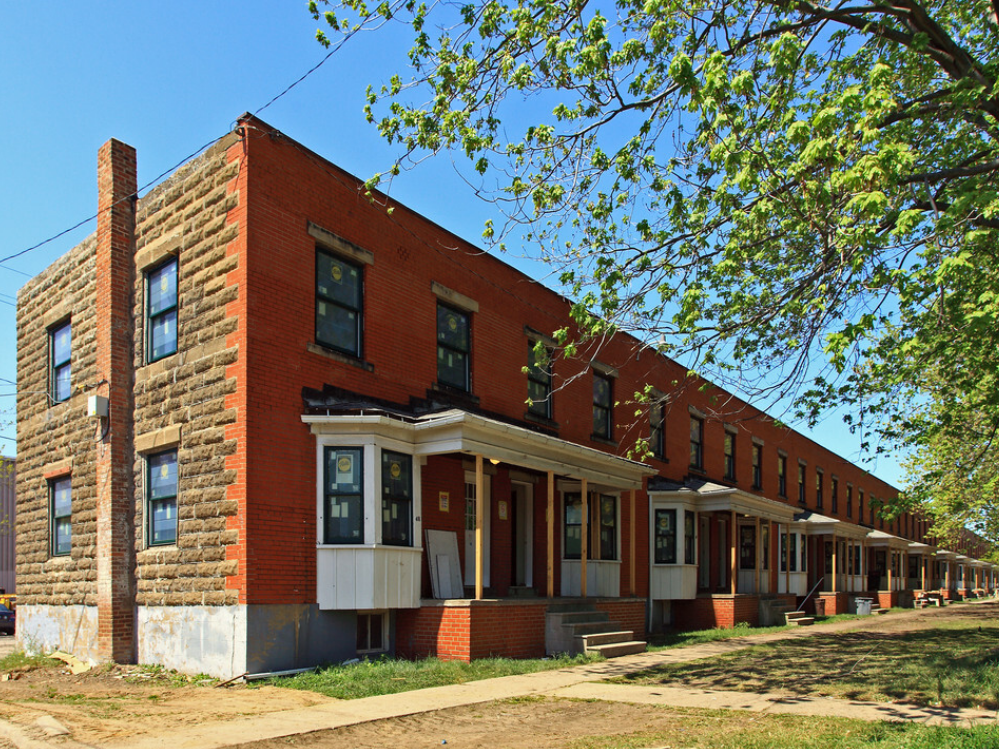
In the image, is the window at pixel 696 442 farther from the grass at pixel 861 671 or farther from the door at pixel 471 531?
the door at pixel 471 531

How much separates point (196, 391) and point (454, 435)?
399 centimetres

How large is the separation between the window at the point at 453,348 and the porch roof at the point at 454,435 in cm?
188

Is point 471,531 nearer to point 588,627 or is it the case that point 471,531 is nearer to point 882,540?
point 588,627

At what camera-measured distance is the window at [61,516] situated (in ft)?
52.7

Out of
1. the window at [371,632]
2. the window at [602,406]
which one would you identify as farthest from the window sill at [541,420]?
the window at [371,632]

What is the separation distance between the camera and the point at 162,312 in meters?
14.4

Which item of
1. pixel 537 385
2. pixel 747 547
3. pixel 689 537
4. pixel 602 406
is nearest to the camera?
pixel 537 385

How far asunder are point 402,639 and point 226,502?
147 inches

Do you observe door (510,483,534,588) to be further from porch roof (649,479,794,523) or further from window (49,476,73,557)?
window (49,476,73,557)

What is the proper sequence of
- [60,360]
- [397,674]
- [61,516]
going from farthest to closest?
[60,360]
[61,516]
[397,674]

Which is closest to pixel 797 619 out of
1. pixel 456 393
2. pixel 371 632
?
pixel 456 393

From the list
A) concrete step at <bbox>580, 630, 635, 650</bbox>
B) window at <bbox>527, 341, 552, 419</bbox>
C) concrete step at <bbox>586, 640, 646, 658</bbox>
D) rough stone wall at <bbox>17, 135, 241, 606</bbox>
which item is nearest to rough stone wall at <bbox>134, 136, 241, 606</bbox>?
rough stone wall at <bbox>17, 135, 241, 606</bbox>

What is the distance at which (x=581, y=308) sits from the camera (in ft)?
37.0

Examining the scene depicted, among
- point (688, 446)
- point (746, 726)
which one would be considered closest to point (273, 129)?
point (746, 726)
